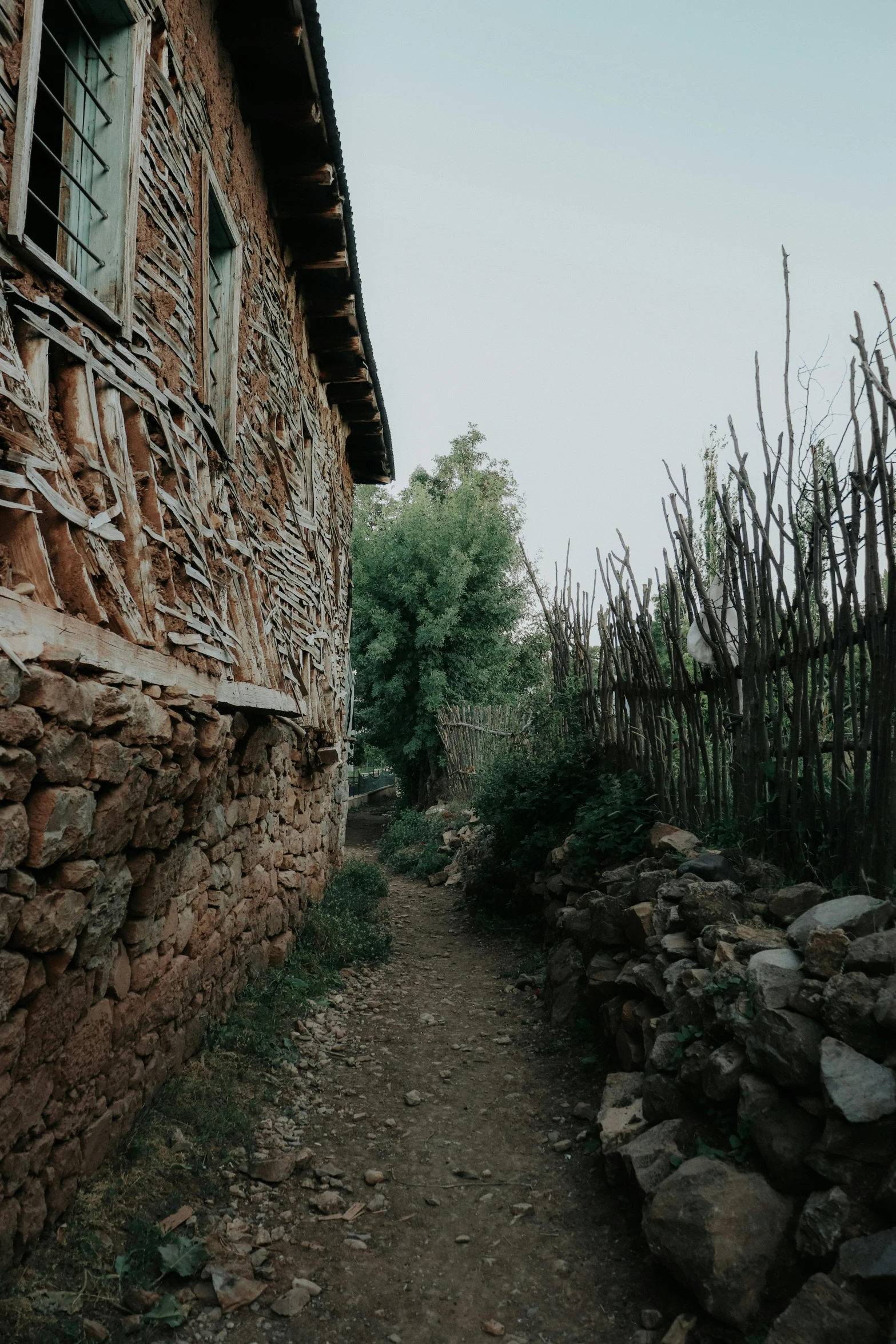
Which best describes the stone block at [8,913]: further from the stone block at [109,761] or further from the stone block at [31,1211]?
the stone block at [31,1211]

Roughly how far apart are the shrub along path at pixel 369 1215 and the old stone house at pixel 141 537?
234 mm

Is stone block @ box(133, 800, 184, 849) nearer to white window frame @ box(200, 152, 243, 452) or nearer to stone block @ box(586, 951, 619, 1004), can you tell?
white window frame @ box(200, 152, 243, 452)

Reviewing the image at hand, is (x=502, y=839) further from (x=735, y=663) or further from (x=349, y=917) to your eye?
(x=735, y=663)

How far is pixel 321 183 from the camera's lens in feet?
17.1

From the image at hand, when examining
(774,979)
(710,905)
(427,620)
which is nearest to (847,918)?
(774,979)

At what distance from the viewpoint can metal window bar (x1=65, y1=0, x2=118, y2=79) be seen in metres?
2.81

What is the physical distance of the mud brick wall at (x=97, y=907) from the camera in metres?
2.21

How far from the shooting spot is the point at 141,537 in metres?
2.88

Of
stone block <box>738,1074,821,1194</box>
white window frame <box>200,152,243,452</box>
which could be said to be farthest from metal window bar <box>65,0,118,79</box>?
stone block <box>738,1074,821,1194</box>

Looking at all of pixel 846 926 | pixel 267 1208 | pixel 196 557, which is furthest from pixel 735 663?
pixel 267 1208

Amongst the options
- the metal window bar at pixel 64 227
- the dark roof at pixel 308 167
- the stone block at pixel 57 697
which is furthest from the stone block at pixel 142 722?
the dark roof at pixel 308 167

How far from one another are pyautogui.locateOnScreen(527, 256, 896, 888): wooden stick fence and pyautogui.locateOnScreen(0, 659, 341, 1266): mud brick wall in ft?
8.53

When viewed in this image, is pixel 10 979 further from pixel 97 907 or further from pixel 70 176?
pixel 70 176

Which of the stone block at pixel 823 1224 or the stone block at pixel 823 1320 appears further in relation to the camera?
the stone block at pixel 823 1224
